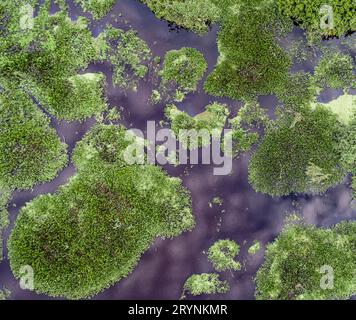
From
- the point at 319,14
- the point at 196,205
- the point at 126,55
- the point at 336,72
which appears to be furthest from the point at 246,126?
the point at 126,55

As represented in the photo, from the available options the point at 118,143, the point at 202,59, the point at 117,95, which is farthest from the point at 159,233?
the point at 202,59

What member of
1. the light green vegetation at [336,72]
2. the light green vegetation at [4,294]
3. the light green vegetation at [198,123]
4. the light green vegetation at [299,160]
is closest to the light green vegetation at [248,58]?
the light green vegetation at [198,123]

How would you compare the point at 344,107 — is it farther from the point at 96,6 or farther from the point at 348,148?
the point at 96,6

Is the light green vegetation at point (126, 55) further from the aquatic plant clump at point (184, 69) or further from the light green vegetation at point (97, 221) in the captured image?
the light green vegetation at point (97, 221)

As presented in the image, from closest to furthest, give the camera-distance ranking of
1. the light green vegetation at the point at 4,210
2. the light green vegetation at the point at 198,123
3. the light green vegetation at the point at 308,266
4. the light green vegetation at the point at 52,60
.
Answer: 1. the light green vegetation at the point at 4,210
2. the light green vegetation at the point at 308,266
3. the light green vegetation at the point at 52,60
4. the light green vegetation at the point at 198,123

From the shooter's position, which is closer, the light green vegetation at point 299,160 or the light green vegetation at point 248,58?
the light green vegetation at point 299,160

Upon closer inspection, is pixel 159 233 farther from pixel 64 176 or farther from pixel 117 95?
pixel 117 95
